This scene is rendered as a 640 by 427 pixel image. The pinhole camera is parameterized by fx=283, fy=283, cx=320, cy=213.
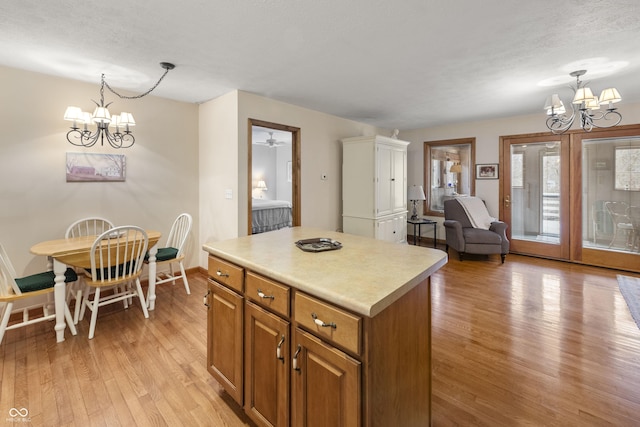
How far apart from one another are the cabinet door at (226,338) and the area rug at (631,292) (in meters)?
3.51

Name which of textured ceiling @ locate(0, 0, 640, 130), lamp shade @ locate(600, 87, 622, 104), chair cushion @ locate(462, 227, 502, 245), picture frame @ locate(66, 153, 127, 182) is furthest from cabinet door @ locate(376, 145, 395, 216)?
picture frame @ locate(66, 153, 127, 182)

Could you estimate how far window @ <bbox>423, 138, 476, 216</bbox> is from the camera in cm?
563

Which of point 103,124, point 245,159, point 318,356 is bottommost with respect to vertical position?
point 318,356

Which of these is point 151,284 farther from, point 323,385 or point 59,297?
point 323,385

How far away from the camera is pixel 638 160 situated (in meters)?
4.01

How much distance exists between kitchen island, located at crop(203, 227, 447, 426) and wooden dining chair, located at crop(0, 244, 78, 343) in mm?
1725

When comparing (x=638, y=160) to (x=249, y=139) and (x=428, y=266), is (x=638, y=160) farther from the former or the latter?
(x=249, y=139)

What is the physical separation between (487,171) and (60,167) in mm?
6351

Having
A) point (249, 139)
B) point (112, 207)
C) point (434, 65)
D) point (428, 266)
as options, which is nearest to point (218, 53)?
point (249, 139)

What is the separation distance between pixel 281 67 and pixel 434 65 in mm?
1498

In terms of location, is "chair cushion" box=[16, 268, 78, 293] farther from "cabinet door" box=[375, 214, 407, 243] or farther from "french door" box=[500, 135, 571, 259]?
"french door" box=[500, 135, 571, 259]

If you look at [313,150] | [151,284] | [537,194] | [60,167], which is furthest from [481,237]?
[60,167]

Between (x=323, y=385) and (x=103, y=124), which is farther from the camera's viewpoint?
(x=103, y=124)

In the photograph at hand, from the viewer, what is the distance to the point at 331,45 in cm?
236
